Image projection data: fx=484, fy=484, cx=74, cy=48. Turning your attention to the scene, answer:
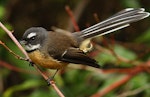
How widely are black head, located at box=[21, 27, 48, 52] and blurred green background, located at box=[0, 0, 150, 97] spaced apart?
0.50 m

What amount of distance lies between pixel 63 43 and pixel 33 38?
30cm

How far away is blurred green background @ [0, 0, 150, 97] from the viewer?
192 inches

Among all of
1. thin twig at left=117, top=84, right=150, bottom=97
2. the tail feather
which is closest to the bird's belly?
the tail feather

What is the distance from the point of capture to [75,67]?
4891mm

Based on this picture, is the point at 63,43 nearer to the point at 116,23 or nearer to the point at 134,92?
the point at 116,23

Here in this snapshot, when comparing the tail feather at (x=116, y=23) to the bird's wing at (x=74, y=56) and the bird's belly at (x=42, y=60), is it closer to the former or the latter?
the bird's wing at (x=74, y=56)

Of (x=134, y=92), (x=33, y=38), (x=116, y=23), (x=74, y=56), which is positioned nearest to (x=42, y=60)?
(x=33, y=38)

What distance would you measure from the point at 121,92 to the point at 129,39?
1801 millimetres

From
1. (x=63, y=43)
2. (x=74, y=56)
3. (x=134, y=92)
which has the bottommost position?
(x=134, y=92)

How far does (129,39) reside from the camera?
6680 millimetres

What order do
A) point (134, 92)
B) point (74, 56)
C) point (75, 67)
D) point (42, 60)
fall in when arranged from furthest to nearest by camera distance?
point (75, 67)
point (134, 92)
point (74, 56)
point (42, 60)

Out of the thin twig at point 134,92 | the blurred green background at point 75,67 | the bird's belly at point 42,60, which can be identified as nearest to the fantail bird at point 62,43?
the bird's belly at point 42,60

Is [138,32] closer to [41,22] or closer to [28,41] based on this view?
[41,22]

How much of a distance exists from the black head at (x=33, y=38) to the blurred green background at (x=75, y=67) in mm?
495
